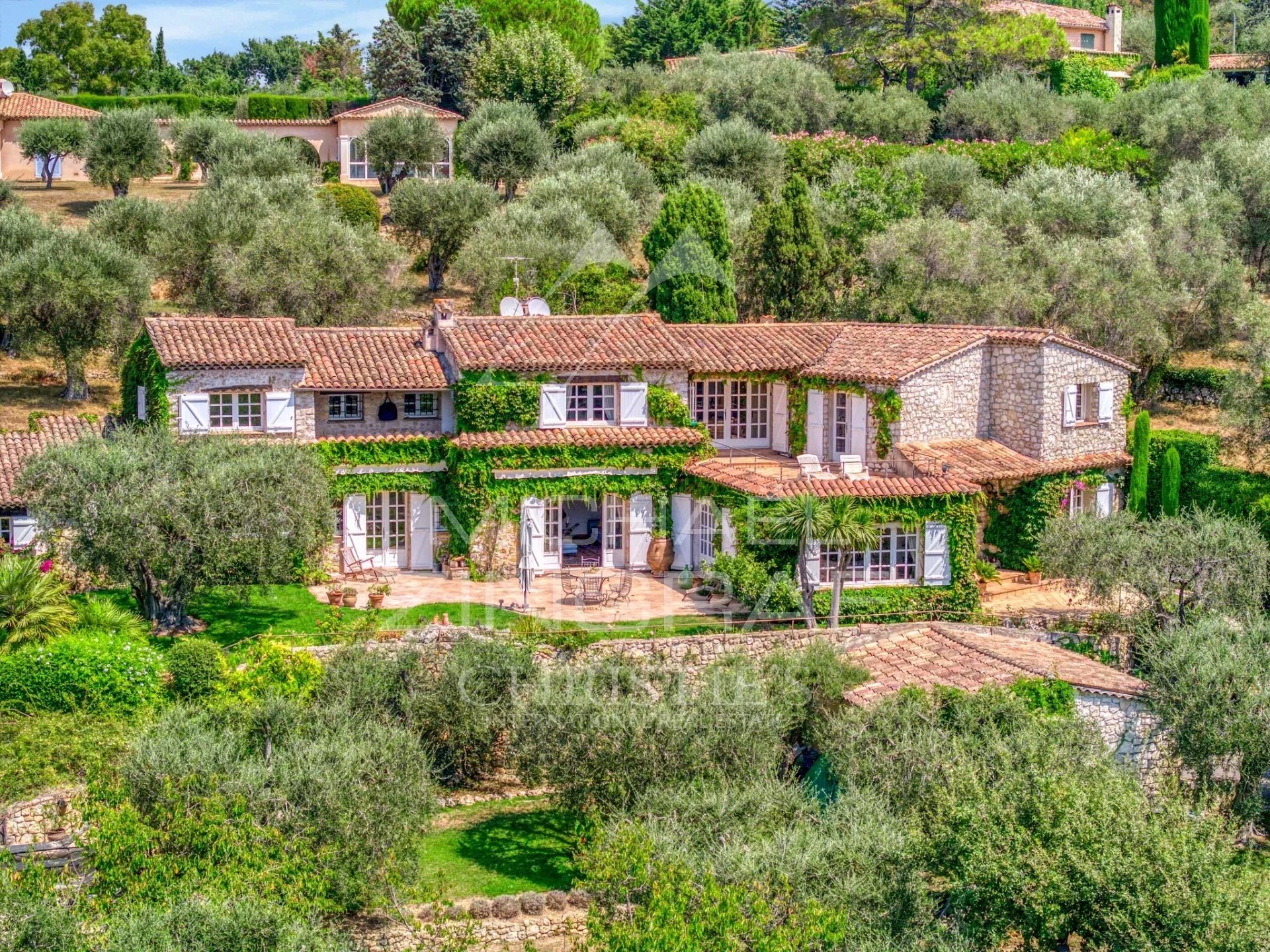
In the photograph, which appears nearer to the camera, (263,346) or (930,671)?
(930,671)

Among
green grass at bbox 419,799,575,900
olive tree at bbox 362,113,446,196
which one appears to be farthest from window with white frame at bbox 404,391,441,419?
olive tree at bbox 362,113,446,196

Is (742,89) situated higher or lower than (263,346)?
higher

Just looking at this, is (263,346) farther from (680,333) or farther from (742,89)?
(742,89)

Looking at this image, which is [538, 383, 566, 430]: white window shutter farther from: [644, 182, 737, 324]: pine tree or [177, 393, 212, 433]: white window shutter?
[644, 182, 737, 324]: pine tree

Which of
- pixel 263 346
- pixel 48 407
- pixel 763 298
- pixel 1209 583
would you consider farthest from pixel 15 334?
pixel 1209 583

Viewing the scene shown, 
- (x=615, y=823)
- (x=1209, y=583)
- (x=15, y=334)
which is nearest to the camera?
(x=615, y=823)

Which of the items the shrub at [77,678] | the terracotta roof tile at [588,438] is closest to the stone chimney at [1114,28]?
the terracotta roof tile at [588,438]
